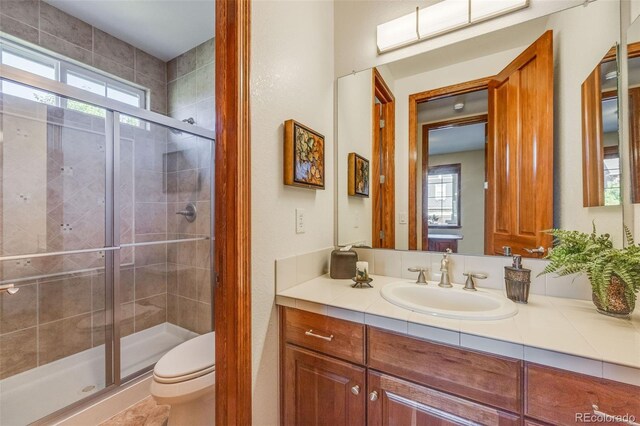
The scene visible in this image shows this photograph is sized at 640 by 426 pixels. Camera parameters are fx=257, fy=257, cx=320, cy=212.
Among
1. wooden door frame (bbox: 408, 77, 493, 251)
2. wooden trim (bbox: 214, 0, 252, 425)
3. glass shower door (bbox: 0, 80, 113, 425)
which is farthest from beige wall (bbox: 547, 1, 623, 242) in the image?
glass shower door (bbox: 0, 80, 113, 425)

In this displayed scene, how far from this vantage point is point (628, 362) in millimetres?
576

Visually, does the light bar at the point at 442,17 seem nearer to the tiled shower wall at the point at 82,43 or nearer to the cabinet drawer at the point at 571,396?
the cabinet drawer at the point at 571,396

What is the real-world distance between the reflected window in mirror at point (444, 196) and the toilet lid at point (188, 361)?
1.30 meters

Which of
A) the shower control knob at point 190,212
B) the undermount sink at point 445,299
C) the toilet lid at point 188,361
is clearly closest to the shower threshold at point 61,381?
the toilet lid at point 188,361

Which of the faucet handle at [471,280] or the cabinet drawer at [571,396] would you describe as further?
the faucet handle at [471,280]

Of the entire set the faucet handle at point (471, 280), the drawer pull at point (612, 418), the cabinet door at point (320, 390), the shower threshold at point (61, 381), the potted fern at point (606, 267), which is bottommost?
the shower threshold at point (61, 381)

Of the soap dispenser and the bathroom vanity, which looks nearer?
the bathroom vanity

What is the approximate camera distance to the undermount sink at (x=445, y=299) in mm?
883

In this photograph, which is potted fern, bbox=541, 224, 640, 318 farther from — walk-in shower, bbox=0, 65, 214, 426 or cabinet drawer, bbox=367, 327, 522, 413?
walk-in shower, bbox=0, 65, 214, 426

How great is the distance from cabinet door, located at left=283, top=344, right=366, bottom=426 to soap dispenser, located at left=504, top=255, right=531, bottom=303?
2.15ft

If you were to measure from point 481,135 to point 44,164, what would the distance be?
112 inches

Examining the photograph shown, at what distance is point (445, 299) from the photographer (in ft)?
3.74

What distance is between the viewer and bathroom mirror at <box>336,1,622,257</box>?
105 cm

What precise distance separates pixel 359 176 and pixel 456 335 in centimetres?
99
